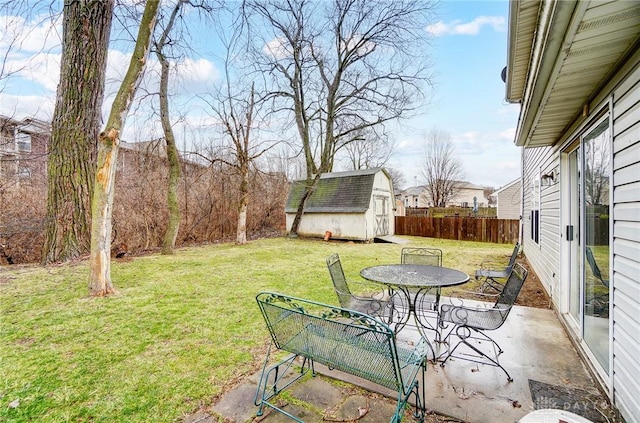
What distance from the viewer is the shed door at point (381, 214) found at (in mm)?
14352

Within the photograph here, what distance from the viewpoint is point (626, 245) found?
6.66 ft

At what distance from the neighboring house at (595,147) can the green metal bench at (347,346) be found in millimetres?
1366

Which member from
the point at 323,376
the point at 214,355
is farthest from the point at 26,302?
the point at 323,376

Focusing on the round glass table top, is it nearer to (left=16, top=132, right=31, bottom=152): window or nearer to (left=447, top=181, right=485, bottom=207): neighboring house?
(left=16, top=132, right=31, bottom=152): window

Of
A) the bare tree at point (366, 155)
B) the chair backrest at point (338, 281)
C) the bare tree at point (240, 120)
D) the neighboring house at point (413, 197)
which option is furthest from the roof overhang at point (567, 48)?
the neighboring house at point (413, 197)

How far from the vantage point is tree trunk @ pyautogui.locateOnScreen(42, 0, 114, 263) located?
245 inches

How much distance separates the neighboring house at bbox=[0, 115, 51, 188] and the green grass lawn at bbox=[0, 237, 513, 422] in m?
2.18

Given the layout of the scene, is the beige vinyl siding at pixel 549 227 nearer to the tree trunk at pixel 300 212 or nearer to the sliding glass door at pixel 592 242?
the sliding glass door at pixel 592 242

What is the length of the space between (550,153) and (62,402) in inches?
267

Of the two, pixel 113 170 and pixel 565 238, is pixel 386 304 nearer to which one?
pixel 565 238

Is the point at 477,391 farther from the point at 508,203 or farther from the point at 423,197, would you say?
the point at 423,197

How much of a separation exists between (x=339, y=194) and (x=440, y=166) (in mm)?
16326

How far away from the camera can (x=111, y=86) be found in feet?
23.6

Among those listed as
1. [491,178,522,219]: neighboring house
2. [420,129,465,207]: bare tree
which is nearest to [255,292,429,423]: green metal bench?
[491,178,522,219]: neighboring house
